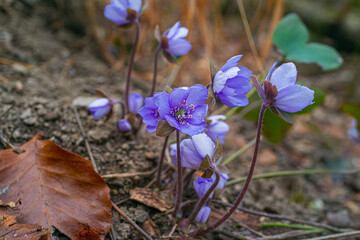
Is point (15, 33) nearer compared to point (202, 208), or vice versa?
point (202, 208)

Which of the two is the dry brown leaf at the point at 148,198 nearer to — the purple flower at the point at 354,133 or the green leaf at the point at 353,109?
the green leaf at the point at 353,109

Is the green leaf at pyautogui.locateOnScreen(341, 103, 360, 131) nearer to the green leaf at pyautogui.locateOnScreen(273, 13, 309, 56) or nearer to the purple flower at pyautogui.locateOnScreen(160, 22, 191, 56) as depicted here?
the green leaf at pyautogui.locateOnScreen(273, 13, 309, 56)

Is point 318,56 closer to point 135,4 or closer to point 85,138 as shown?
point 135,4

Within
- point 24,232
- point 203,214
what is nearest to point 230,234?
point 203,214

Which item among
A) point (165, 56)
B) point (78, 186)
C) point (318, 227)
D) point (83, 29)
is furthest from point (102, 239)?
point (83, 29)

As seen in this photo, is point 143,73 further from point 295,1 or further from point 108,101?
point 295,1

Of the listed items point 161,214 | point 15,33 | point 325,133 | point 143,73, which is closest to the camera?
point 161,214
